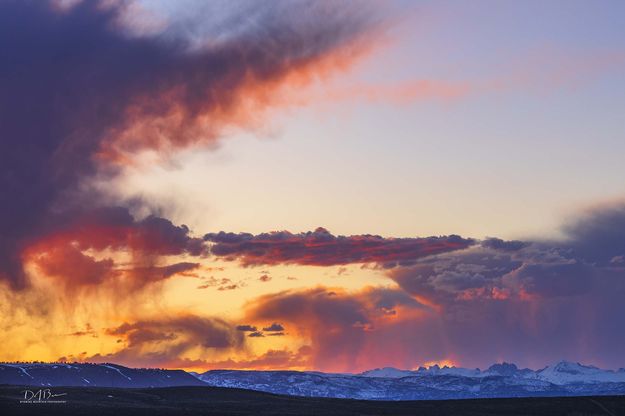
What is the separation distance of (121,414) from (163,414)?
9986 millimetres

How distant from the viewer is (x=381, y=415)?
197125 millimetres

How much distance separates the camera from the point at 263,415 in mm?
198750

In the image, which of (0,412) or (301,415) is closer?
(0,412)

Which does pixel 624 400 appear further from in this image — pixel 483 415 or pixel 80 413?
pixel 80 413

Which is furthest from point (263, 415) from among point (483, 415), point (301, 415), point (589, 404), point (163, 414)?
point (589, 404)

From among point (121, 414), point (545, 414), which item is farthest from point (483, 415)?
point (121, 414)

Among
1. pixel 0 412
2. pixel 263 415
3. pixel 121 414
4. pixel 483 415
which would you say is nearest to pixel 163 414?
pixel 121 414

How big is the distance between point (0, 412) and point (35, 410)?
29.9 ft

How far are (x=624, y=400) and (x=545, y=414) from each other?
23.4 meters

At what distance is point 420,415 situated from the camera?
643ft

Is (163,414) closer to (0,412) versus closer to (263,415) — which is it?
(263,415)

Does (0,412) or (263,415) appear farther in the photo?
(263,415)

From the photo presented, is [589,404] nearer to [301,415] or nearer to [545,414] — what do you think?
[545,414]

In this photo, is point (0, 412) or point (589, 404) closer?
point (0, 412)
